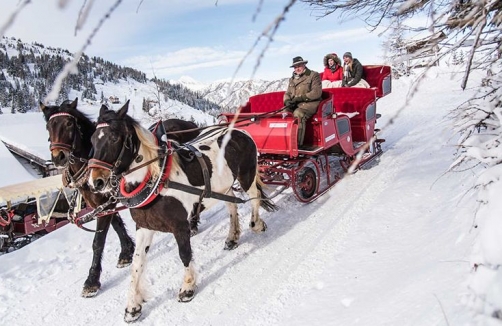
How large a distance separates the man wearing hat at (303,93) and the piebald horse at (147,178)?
188cm

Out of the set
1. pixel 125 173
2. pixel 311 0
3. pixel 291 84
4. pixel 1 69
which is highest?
pixel 1 69

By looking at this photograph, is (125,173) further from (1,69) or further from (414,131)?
(1,69)

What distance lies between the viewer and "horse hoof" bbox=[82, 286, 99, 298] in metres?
3.99

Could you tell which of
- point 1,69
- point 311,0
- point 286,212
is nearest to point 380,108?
point 286,212

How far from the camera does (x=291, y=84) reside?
Result: 612 cm

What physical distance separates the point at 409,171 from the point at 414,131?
396 cm

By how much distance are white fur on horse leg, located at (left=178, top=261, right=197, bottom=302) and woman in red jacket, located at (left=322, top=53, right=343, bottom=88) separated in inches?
241

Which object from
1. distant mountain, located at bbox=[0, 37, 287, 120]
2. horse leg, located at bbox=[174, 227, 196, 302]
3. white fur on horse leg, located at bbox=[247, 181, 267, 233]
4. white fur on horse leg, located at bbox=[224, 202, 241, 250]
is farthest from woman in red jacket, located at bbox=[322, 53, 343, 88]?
distant mountain, located at bbox=[0, 37, 287, 120]

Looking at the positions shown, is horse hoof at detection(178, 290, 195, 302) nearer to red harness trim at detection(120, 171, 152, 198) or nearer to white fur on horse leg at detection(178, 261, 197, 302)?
white fur on horse leg at detection(178, 261, 197, 302)

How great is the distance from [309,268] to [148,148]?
2.16m

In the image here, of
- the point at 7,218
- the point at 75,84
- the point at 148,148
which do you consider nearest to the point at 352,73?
the point at 148,148

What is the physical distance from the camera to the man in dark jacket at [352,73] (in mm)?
7906

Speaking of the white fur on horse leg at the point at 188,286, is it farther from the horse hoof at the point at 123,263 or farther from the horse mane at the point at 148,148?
the horse hoof at the point at 123,263

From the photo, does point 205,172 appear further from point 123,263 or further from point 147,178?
point 123,263
